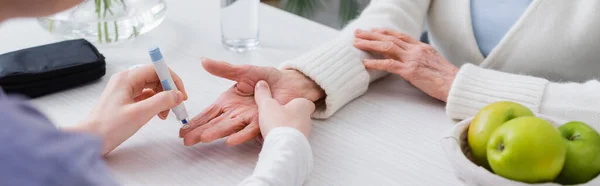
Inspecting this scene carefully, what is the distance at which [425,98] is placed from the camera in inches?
41.4

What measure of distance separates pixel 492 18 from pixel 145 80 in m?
0.56

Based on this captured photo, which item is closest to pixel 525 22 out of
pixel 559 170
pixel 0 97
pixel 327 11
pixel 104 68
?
pixel 559 170

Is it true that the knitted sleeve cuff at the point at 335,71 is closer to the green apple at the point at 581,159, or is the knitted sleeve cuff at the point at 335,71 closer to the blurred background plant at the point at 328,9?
the green apple at the point at 581,159

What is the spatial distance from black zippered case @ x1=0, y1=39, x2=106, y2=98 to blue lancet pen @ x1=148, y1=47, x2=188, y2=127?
0.54 feet

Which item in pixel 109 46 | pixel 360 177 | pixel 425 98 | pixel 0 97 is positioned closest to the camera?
pixel 0 97

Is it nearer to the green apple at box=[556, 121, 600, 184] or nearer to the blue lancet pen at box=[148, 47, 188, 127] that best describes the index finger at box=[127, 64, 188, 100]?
the blue lancet pen at box=[148, 47, 188, 127]

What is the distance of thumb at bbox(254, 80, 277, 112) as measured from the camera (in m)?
0.93

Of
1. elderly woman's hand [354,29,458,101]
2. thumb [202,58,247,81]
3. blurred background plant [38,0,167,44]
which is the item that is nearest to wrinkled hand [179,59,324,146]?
thumb [202,58,247,81]

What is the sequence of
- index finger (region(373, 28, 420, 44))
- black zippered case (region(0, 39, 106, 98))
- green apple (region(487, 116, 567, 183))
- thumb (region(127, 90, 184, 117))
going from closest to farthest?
green apple (region(487, 116, 567, 183)) → thumb (region(127, 90, 184, 117)) → black zippered case (region(0, 39, 106, 98)) → index finger (region(373, 28, 420, 44))

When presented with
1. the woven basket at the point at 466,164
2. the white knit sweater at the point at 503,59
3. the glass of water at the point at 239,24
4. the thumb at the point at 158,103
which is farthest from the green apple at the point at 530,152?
the glass of water at the point at 239,24

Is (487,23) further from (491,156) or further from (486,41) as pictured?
(491,156)

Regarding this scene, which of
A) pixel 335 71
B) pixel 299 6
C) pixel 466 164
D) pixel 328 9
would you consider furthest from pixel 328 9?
pixel 466 164

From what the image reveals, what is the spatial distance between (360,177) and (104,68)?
1.48 feet

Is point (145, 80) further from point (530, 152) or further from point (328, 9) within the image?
point (328, 9)
